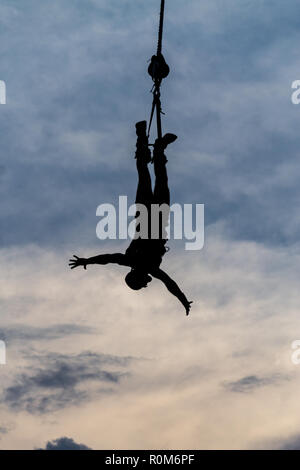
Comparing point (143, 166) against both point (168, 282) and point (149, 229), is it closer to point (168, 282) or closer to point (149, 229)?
point (149, 229)

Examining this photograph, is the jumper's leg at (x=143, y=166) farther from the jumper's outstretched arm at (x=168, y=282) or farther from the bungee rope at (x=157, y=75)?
the jumper's outstretched arm at (x=168, y=282)

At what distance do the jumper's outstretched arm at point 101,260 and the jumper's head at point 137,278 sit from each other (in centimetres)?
23

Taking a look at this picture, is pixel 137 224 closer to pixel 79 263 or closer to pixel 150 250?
pixel 150 250

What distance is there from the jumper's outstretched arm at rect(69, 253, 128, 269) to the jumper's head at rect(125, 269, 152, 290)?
0.23 m

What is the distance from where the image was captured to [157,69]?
1176 centimetres

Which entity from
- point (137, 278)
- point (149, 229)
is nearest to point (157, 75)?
point (149, 229)

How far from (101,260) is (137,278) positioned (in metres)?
0.77

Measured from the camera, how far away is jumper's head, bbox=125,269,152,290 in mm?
12258

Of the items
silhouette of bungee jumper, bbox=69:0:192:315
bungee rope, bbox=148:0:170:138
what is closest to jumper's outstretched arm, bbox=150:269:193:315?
silhouette of bungee jumper, bbox=69:0:192:315

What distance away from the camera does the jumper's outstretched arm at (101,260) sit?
39.4 feet

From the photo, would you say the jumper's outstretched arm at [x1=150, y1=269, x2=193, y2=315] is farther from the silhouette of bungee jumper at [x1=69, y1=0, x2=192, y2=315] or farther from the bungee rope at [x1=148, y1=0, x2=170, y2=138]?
the bungee rope at [x1=148, y1=0, x2=170, y2=138]

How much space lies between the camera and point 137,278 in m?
12.2
